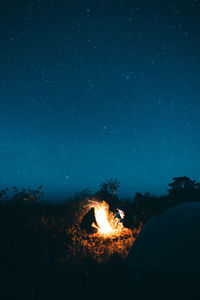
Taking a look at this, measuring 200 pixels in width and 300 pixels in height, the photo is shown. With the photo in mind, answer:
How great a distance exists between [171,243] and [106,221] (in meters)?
5.57

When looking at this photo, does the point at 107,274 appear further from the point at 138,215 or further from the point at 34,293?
the point at 138,215

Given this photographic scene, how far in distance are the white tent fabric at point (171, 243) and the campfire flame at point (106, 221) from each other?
4340 millimetres

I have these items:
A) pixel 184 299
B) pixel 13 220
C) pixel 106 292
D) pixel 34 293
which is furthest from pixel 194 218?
pixel 13 220

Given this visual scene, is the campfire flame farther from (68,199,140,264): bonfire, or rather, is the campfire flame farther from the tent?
the tent

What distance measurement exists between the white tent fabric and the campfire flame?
14.2 feet

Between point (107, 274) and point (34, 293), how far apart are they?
1.81 meters

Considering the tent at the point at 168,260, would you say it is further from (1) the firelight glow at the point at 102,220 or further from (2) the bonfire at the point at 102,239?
(1) the firelight glow at the point at 102,220

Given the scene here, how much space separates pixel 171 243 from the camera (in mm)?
3258

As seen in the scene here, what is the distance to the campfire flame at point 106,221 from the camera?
26.2ft

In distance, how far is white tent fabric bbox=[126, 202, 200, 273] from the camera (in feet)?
9.72

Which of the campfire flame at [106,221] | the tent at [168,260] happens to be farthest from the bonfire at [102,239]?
the tent at [168,260]

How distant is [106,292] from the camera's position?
13.3 feet

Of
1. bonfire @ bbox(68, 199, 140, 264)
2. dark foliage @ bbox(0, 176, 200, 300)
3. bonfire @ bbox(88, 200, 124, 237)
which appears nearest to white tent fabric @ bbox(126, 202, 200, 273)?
dark foliage @ bbox(0, 176, 200, 300)

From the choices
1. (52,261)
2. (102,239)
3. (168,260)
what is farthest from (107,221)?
(168,260)
